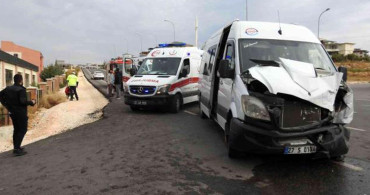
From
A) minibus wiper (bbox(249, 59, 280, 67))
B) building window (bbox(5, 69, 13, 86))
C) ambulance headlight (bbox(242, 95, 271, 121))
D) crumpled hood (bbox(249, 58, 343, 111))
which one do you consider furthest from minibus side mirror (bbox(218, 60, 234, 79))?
building window (bbox(5, 69, 13, 86))

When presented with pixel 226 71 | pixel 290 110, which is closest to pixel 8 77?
pixel 226 71

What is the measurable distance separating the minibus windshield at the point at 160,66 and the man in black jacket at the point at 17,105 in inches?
229

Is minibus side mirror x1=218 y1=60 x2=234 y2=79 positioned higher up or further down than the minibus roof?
further down

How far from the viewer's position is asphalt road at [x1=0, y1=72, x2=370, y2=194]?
449cm

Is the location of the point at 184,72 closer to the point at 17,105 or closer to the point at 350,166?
the point at 17,105

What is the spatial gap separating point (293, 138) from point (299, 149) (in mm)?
180

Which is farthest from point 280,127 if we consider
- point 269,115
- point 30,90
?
point 30,90

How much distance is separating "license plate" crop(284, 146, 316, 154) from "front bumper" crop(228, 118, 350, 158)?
6 centimetres

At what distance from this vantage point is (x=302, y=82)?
15.3ft

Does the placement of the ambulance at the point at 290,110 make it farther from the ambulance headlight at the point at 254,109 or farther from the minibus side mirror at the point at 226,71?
the minibus side mirror at the point at 226,71

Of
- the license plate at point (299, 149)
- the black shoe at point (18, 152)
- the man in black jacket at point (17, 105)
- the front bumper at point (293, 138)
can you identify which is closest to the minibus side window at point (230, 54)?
the front bumper at point (293, 138)

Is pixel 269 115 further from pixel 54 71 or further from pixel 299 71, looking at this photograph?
pixel 54 71

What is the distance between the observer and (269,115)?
462cm

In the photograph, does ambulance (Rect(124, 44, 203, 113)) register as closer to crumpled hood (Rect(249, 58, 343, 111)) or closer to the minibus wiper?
the minibus wiper
